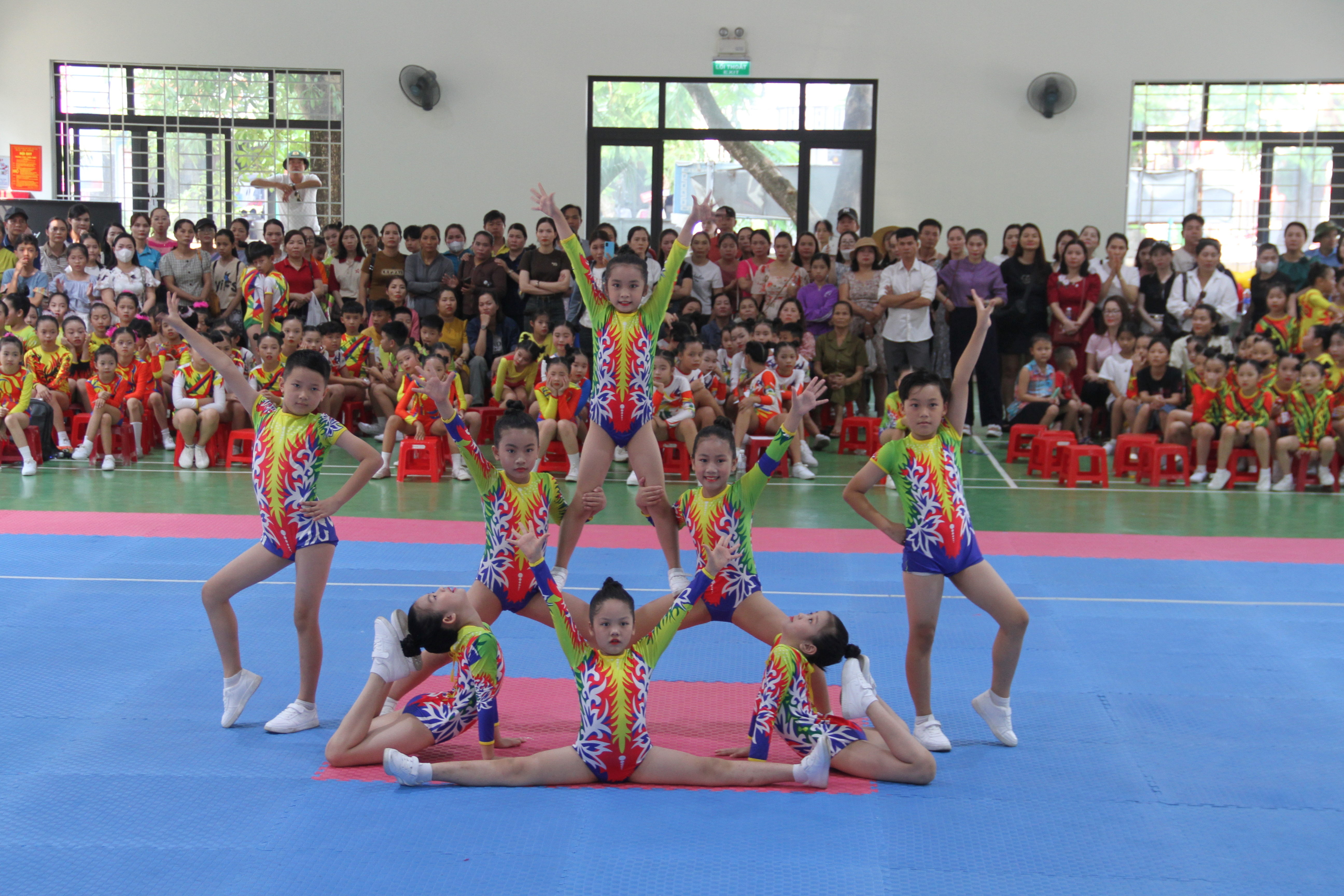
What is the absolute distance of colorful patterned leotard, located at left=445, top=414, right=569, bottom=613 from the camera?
15.0 ft

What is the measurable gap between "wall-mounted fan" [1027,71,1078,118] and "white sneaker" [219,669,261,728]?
514 inches

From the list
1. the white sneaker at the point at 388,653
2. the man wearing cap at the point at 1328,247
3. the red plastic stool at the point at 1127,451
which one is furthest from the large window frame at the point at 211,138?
the white sneaker at the point at 388,653

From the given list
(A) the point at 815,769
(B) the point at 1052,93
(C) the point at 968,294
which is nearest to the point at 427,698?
(A) the point at 815,769

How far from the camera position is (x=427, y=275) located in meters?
12.0

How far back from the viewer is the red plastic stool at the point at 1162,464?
10.2 metres

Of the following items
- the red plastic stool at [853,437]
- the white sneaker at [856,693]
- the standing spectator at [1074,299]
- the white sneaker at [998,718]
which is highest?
the standing spectator at [1074,299]

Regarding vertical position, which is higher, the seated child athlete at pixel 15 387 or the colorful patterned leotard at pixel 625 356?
the colorful patterned leotard at pixel 625 356

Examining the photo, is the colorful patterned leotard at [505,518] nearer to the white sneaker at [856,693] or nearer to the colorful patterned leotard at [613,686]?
the colorful patterned leotard at [613,686]

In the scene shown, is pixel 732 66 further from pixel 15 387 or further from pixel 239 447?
pixel 15 387

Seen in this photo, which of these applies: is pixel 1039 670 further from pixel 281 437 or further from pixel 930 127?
pixel 930 127

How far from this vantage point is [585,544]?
765 cm

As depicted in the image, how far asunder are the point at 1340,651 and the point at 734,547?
3.25 m

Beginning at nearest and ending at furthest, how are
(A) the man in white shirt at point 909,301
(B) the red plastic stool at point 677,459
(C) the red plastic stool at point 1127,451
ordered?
(B) the red plastic stool at point 677,459 < (C) the red plastic stool at point 1127,451 < (A) the man in white shirt at point 909,301

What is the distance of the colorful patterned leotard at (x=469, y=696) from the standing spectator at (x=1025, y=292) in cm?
871
